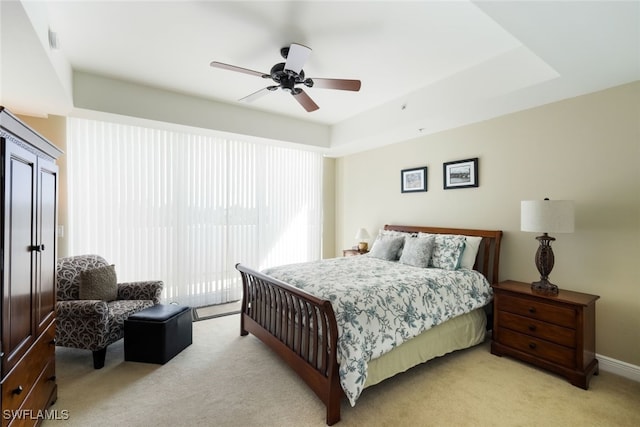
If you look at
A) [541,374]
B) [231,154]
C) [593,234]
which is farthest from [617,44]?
[231,154]

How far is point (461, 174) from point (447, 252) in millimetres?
1079

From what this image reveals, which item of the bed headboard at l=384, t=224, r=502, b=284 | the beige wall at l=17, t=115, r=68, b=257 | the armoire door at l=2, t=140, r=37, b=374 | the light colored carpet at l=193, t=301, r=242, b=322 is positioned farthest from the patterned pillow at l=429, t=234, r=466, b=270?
the beige wall at l=17, t=115, r=68, b=257

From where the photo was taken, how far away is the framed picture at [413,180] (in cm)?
417

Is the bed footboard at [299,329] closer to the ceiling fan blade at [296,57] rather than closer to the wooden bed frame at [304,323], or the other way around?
the wooden bed frame at [304,323]

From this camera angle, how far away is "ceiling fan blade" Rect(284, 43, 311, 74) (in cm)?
212

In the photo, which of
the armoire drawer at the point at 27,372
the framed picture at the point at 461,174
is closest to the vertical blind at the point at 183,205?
the armoire drawer at the point at 27,372

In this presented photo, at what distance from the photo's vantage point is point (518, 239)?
3199 mm

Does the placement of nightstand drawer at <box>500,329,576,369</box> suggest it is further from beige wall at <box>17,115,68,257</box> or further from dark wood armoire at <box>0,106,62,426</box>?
beige wall at <box>17,115,68,257</box>

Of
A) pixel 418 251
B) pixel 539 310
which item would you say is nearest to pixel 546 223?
pixel 539 310

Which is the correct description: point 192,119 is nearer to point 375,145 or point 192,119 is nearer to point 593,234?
point 375,145

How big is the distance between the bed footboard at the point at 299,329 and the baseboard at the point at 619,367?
2429mm

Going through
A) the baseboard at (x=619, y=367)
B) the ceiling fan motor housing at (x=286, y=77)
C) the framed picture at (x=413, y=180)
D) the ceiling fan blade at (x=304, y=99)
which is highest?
the ceiling fan motor housing at (x=286, y=77)

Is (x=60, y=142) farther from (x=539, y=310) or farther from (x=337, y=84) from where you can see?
(x=539, y=310)

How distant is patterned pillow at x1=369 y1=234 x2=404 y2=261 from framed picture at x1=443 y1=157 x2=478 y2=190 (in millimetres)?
957
